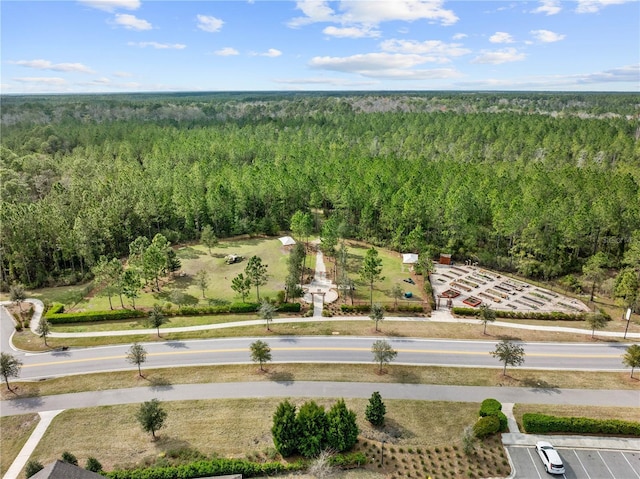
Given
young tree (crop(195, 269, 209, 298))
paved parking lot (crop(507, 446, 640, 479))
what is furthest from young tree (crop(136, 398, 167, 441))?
paved parking lot (crop(507, 446, 640, 479))

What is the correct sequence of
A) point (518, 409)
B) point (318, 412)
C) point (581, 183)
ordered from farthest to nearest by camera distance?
1. point (581, 183)
2. point (518, 409)
3. point (318, 412)

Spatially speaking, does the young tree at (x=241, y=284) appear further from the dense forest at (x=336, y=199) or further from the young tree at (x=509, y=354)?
the young tree at (x=509, y=354)

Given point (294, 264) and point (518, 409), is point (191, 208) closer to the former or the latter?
point (294, 264)

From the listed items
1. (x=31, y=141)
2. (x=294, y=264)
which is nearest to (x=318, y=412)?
(x=294, y=264)

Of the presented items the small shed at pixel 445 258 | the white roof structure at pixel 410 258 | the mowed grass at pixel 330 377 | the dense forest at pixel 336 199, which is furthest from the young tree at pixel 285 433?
the small shed at pixel 445 258

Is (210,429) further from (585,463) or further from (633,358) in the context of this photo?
(633,358)

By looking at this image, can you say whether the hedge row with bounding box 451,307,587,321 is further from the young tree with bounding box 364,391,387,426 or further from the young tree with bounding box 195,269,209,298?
the young tree with bounding box 195,269,209,298
